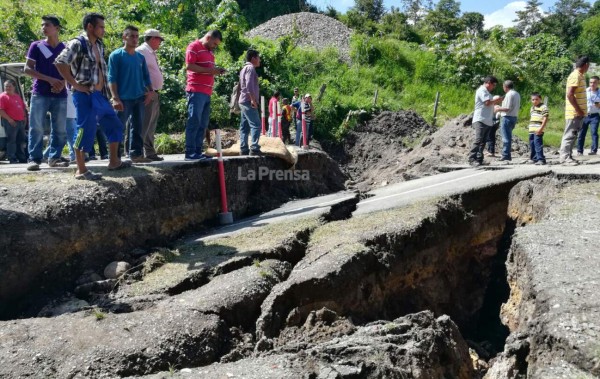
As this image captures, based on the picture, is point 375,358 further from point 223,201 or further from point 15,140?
point 15,140

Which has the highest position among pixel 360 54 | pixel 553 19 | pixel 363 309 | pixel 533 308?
pixel 553 19

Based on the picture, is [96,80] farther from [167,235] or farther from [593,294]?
[593,294]

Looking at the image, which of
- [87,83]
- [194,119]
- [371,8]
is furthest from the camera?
[371,8]

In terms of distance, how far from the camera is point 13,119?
32.5 feet

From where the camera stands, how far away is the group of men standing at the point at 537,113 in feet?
28.4

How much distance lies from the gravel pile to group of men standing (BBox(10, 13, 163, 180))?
19.1 meters

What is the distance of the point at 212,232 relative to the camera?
6684 mm

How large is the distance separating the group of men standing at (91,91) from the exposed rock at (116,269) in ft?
3.84

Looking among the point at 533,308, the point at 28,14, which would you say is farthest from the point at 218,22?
the point at 533,308

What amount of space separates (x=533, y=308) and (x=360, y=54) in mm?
22058

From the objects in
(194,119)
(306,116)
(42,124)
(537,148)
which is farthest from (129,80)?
(306,116)

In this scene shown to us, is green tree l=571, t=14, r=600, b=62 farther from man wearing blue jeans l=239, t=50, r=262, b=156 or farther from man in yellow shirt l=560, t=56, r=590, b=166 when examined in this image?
man wearing blue jeans l=239, t=50, r=262, b=156

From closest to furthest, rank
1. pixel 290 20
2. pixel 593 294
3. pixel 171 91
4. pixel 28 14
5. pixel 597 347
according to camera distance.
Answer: pixel 597 347 → pixel 593 294 → pixel 171 91 → pixel 28 14 → pixel 290 20

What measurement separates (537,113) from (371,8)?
44621 mm
